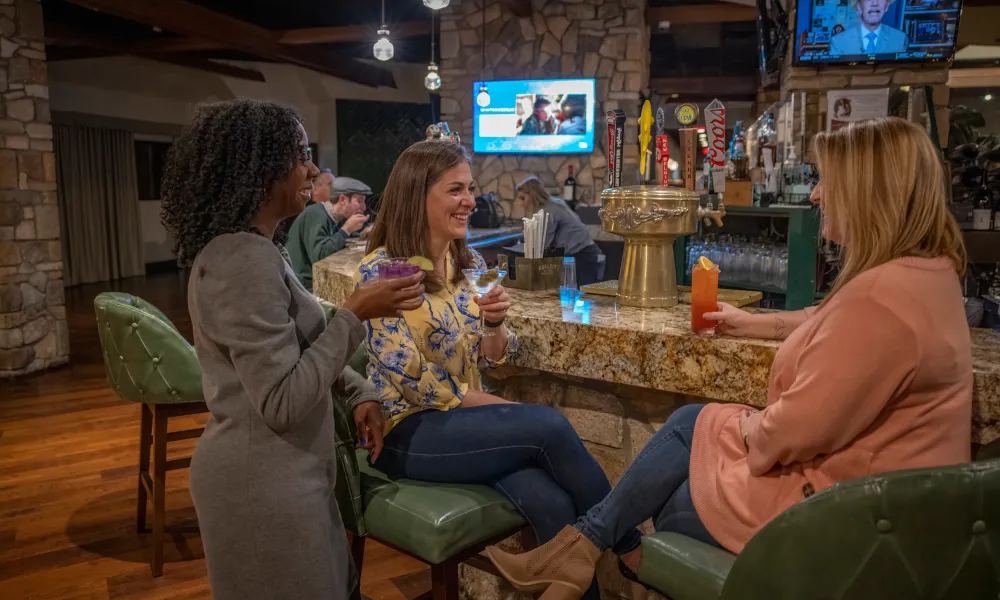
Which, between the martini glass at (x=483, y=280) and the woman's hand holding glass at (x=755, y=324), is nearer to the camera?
the woman's hand holding glass at (x=755, y=324)

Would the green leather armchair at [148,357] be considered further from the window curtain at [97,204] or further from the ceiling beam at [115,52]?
the window curtain at [97,204]

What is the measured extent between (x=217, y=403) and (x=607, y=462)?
111 centimetres

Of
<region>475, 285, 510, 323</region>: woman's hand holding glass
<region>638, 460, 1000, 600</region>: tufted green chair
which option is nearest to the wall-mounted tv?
<region>475, 285, 510, 323</region>: woman's hand holding glass

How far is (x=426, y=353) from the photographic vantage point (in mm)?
1853

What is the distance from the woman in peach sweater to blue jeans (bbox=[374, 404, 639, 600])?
0.67 feet

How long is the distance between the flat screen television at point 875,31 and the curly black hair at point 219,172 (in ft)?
13.8

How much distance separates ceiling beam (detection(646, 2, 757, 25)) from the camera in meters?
7.98

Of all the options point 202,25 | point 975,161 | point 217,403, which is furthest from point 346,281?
point 202,25

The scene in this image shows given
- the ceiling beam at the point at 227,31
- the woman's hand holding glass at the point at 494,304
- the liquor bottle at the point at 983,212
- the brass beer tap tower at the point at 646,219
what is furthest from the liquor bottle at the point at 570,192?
the woman's hand holding glass at the point at 494,304

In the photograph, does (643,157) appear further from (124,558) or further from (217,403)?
(124,558)

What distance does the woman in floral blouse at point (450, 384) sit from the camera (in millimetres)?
1671

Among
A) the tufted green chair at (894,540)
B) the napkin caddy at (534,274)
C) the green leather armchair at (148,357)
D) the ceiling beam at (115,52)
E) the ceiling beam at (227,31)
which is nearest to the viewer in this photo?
the tufted green chair at (894,540)

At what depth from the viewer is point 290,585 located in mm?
1410

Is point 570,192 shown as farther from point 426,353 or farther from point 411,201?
point 426,353
